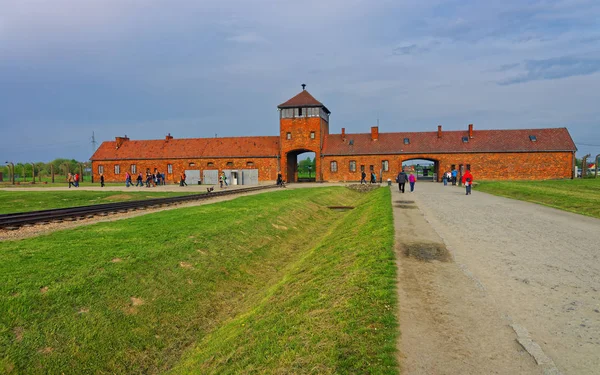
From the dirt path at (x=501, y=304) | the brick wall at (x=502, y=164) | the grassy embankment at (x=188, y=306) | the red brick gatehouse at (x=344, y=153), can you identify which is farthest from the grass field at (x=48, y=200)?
the brick wall at (x=502, y=164)

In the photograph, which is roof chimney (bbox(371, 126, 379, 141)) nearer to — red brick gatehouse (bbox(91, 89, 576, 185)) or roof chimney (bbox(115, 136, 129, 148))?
red brick gatehouse (bbox(91, 89, 576, 185))

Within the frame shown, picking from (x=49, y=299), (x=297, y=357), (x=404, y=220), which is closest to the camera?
(x=297, y=357)

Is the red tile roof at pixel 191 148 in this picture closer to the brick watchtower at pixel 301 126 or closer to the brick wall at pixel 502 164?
the brick watchtower at pixel 301 126

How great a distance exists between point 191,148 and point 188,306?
170 feet

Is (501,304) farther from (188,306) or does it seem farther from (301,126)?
(301,126)

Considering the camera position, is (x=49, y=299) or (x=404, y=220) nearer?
(x=49, y=299)

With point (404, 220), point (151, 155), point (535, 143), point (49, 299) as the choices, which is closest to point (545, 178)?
point (535, 143)

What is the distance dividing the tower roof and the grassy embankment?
134 feet

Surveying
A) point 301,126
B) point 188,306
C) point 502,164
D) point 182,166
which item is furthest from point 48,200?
point 502,164

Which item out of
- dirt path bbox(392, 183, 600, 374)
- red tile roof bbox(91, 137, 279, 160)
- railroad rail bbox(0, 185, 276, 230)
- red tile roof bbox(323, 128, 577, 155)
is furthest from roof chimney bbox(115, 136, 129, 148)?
dirt path bbox(392, 183, 600, 374)

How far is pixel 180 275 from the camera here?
34.3 feet

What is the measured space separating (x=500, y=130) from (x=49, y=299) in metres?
55.9

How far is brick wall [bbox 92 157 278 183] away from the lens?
181ft

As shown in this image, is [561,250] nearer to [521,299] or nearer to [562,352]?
[521,299]
